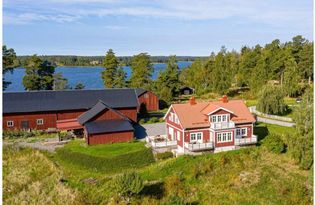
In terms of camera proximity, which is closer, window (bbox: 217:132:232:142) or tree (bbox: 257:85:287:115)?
window (bbox: 217:132:232:142)

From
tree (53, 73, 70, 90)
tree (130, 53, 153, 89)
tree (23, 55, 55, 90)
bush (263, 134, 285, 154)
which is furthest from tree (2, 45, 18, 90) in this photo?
bush (263, 134, 285, 154)

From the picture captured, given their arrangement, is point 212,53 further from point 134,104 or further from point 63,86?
point 134,104

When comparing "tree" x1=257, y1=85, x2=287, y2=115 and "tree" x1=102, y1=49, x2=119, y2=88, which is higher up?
"tree" x1=102, y1=49, x2=119, y2=88

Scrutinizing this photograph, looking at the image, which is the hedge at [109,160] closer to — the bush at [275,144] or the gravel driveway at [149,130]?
the gravel driveway at [149,130]

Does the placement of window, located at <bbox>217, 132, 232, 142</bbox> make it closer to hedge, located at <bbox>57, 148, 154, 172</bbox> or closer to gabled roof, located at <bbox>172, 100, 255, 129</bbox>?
gabled roof, located at <bbox>172, 100, 255, 129</bbox>

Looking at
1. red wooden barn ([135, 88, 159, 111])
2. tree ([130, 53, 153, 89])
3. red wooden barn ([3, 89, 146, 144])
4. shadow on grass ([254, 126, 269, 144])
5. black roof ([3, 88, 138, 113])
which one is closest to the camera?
red wooden barn ([3, 89, 146, 144])

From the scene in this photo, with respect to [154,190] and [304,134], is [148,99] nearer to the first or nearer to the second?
[154,190]

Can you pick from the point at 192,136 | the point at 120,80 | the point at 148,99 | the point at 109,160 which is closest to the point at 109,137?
the point at 109,160

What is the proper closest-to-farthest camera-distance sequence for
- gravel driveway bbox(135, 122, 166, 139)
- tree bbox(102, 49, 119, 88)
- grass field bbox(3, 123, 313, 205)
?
grass field bbox(3, 123, 313, 205) < gravel driveway bbox(135, 122, 166, 139) < tree bbox(102, 49, 119, 88)
